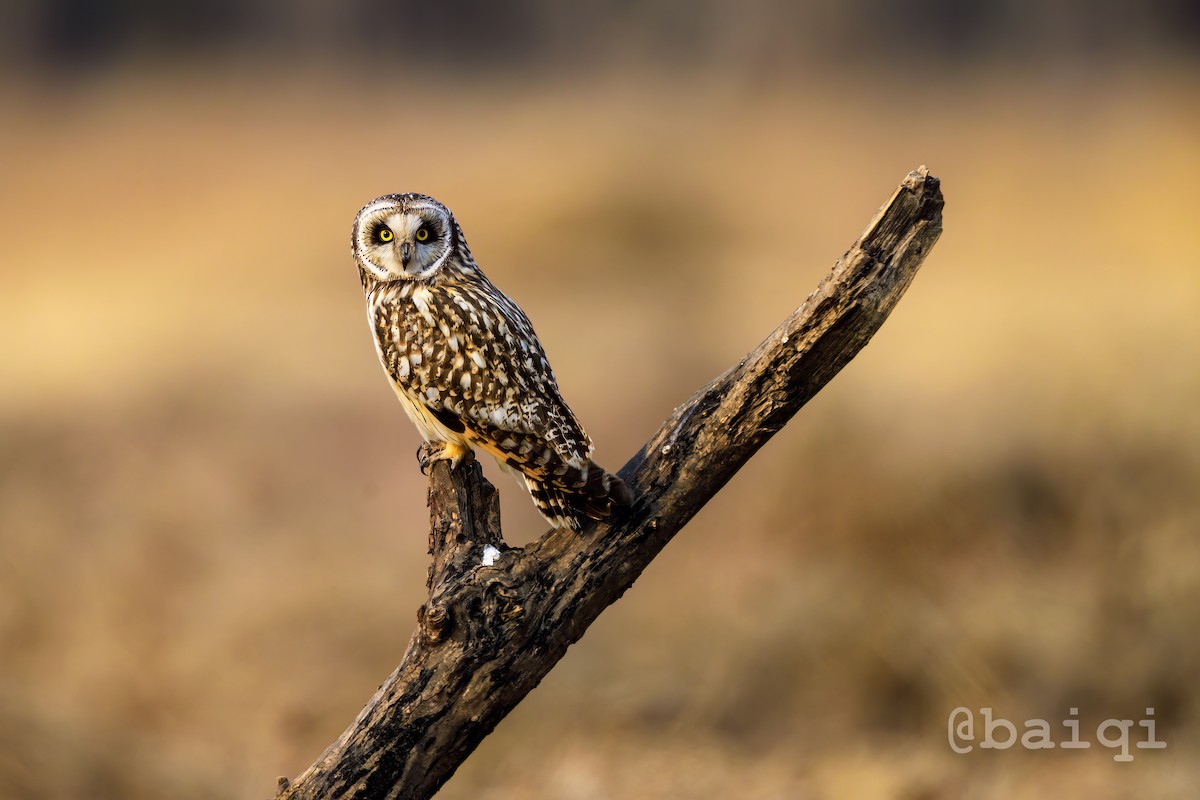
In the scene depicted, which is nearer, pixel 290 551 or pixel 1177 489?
pixel 1177 489

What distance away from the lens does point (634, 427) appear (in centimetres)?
737

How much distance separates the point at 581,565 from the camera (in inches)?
94.4

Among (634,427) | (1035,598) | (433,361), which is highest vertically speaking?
(634,427)

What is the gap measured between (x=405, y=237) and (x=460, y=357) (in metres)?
0.34

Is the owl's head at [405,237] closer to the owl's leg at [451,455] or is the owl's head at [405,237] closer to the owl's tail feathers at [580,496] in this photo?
the owl's leg at [451,455]

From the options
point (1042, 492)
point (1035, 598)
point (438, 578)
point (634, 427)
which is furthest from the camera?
point (634, 427)

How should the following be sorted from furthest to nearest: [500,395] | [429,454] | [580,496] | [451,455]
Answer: [429,454], [451,455], [500,395], [580,496]

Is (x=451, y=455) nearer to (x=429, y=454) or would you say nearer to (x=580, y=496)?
(x=429, y=454)

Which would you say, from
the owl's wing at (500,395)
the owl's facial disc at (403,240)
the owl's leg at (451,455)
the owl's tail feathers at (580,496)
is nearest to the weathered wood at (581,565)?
the owl's tail feathers at (580,496)

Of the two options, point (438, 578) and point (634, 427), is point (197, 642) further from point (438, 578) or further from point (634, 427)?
point (438, 578)

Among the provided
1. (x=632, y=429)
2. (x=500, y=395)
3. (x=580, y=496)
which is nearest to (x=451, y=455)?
(x=500, y=395)

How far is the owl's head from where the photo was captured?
2.73m

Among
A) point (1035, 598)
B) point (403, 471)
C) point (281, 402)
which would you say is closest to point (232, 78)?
point (281, 402)

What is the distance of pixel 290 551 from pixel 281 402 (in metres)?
1.22
